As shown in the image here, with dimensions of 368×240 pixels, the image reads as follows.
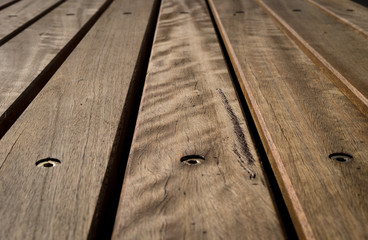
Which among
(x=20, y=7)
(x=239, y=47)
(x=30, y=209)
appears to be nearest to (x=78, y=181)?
(x=30, y=209)

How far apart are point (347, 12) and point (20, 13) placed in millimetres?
1102

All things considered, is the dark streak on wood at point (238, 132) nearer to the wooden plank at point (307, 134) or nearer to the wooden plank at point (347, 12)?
the wooden plank at point (307, 134)

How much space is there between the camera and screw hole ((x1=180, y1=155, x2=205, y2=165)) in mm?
772

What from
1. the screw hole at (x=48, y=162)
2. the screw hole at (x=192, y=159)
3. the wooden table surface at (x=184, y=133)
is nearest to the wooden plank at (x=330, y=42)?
the wooden table surface at (x=184, y=133)

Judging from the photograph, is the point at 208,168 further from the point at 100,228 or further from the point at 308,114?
the point at 308,114

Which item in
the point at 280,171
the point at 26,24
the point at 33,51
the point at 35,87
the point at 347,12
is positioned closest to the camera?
the point at 280,171

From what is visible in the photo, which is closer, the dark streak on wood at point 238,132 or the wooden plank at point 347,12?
the dark streak on wood at point 238,132

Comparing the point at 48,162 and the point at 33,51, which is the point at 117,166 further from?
the point at 33,51

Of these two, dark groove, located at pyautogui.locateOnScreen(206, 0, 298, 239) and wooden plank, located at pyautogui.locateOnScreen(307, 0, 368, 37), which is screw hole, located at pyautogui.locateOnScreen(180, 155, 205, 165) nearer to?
dark groove, located at pyautogui.locateOnScreen(206, 0, 298, 239)

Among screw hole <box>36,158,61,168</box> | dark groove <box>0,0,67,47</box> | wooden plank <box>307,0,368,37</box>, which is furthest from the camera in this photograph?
wooden plank <box>307,0,368,37</box>

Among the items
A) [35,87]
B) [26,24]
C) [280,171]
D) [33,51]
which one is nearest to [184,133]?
[280,171]

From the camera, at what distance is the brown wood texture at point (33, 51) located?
1.06 metres

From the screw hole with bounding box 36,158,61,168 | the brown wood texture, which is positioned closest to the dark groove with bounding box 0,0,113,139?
the brown wood texture

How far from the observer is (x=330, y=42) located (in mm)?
1456
